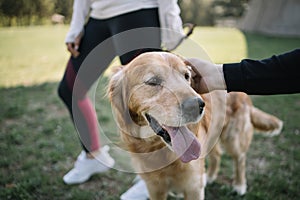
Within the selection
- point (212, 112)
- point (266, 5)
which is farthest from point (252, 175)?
point (266, 5)

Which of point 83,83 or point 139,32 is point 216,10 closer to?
point 83,83

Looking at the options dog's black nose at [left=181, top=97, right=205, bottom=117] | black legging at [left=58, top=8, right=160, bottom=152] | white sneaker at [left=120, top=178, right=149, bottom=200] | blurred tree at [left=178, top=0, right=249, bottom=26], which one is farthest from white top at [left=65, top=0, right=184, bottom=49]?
blurred tree at [left=178, top=0, right=249, bottom=26]

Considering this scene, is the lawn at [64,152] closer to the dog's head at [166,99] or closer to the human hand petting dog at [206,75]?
the human hand petting dog at [206,75]

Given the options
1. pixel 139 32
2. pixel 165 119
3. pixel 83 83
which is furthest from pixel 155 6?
pixel 165 119

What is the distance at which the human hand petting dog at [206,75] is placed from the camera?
5.95 feet

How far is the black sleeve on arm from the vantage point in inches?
66.9

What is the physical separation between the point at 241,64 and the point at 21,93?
487cm

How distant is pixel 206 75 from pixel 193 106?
317 millimetres

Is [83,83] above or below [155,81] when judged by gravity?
below

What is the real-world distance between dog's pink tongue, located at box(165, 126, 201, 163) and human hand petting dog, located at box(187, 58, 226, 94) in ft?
1.04

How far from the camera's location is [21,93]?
5.64 m

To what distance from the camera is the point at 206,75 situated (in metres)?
1.85

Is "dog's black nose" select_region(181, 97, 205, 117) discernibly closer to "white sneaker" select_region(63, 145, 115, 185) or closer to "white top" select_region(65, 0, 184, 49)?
"white top" select_region(65, 0, 184, 49)

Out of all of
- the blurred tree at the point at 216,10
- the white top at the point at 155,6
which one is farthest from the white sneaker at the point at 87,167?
the blurred tree at the point at 216,10
